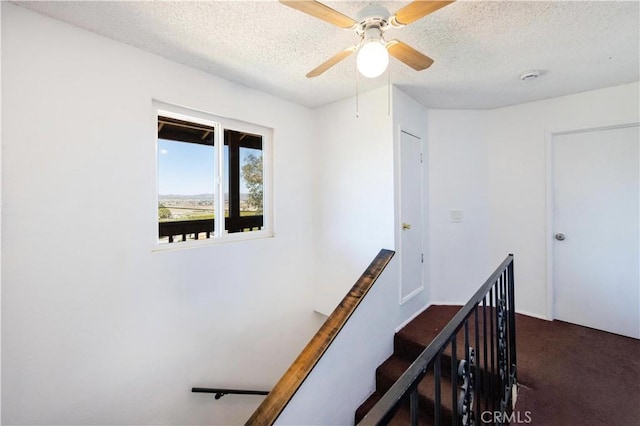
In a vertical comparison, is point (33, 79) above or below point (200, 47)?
below

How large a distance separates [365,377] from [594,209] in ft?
9.02

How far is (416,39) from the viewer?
5.86 feet

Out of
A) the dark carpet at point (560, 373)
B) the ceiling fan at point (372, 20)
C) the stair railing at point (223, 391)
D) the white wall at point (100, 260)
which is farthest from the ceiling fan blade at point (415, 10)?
the stair railing at point (223, 391)

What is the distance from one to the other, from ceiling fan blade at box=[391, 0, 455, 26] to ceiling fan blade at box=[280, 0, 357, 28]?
207 millimetres

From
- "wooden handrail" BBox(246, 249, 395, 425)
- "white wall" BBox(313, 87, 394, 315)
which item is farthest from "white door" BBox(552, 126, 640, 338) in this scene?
"wooden handrail" BBox(246, 249, 395, 425)

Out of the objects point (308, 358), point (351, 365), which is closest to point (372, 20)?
point (308, 358)

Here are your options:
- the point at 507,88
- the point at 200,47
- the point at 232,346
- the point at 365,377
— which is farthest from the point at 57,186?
the point at 507,88

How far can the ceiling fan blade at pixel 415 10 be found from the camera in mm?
1124

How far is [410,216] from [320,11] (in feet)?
6.92

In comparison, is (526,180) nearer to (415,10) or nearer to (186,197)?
(415,10)

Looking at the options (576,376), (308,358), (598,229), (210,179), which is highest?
(210,179)

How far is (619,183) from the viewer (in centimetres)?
251

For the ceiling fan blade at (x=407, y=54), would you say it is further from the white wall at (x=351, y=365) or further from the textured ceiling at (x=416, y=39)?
the white wall at (x=351, y=365)

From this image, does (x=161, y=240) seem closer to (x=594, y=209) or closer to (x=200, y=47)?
(x=200, y=47)
